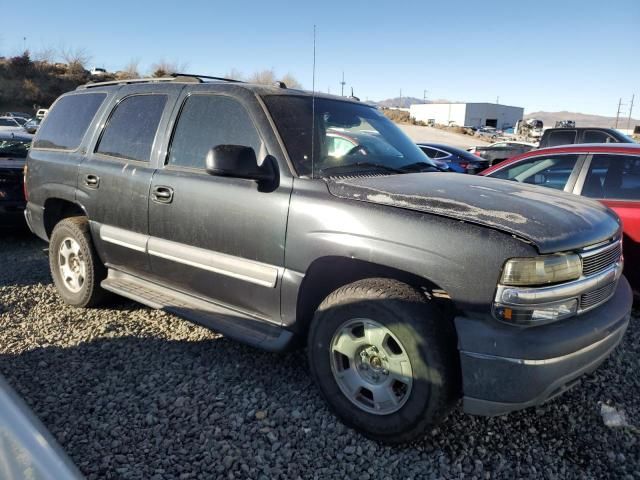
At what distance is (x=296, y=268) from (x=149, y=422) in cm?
122

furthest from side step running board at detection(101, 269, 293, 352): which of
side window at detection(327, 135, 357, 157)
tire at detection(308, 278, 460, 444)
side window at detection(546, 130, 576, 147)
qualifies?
side window at detection(546, 130, 576, 147)

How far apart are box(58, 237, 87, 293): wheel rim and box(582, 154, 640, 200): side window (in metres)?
4.92

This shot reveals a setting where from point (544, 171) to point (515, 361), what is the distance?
3.81 metres

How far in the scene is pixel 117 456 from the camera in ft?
8.41

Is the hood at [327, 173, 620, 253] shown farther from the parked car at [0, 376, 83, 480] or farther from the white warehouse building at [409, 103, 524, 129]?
the white warehouse building at [409, 103, 524, 129]

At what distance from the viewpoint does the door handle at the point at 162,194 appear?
349 cm

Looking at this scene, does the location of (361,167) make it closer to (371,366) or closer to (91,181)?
(371,366)

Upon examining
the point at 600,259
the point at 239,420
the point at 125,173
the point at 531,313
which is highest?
the point at 125,173

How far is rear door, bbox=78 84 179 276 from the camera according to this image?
373cm

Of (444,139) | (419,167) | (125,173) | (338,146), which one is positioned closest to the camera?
(338,146)

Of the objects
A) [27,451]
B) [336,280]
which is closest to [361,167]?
[336,280]

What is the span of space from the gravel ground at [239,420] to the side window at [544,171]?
197 centimetres

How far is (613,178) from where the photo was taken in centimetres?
490

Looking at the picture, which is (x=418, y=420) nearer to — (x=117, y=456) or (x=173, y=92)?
(x=117, y=456)
